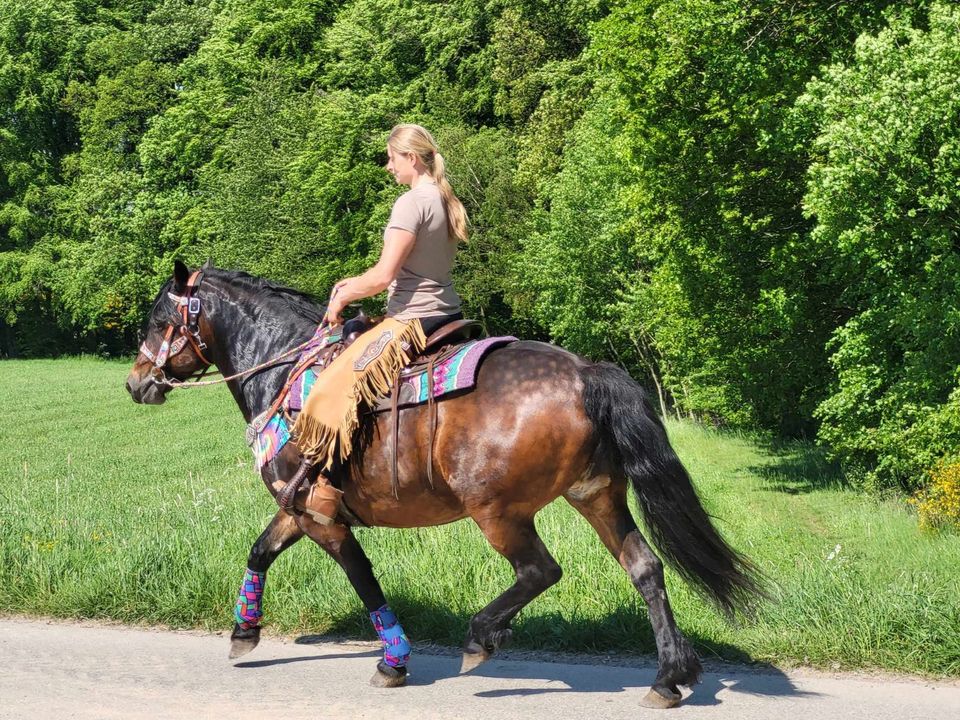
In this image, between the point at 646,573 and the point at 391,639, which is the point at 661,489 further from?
the point at 391,639

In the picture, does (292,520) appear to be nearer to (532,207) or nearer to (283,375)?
(283,375)

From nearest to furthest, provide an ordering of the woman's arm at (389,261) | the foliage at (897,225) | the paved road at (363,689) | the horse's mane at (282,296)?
1. the paved road at (363,689)
2. the woman's arm at (389,261)
3. the horse's mane at (282,296)
4. the foliage at (897,225)

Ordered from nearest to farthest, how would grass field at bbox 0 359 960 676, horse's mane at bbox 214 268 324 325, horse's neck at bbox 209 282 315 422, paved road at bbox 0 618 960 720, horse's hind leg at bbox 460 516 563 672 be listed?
1. paved road at bbox 0 618 960 720
2. horse's hind leg at bbox 460 516 563 672
3. grass field at bbox 0 359 960 676
4. horse's neck at bbox 209 282 315 422
5. horse's mane at bbox 214 268 324 325

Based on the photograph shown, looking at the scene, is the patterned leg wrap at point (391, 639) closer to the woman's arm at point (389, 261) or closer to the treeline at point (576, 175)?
the woman's arm at point (389, 261)

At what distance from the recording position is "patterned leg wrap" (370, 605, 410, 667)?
6.58m

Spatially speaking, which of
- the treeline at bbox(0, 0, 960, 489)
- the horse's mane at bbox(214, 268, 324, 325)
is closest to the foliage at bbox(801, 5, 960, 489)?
the treeline at bbox(0, 0, 960, 489)

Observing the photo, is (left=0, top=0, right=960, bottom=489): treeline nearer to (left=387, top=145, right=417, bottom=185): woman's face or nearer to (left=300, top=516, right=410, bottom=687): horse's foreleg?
(left=387, top=145, right=417, bottom=185): woman's face

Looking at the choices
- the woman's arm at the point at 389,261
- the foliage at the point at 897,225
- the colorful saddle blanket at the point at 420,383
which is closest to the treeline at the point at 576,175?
the foliage at the point at 897,225

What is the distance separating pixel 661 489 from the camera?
6359 millimetres

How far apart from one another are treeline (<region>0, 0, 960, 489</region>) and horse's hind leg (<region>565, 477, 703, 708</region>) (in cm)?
1261

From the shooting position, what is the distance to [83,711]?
20.0 feet

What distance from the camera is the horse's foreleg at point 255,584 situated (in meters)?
7.18

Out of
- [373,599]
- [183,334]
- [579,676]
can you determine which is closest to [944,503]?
[579,676]

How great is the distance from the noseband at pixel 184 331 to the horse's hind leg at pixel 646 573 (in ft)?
9.25
